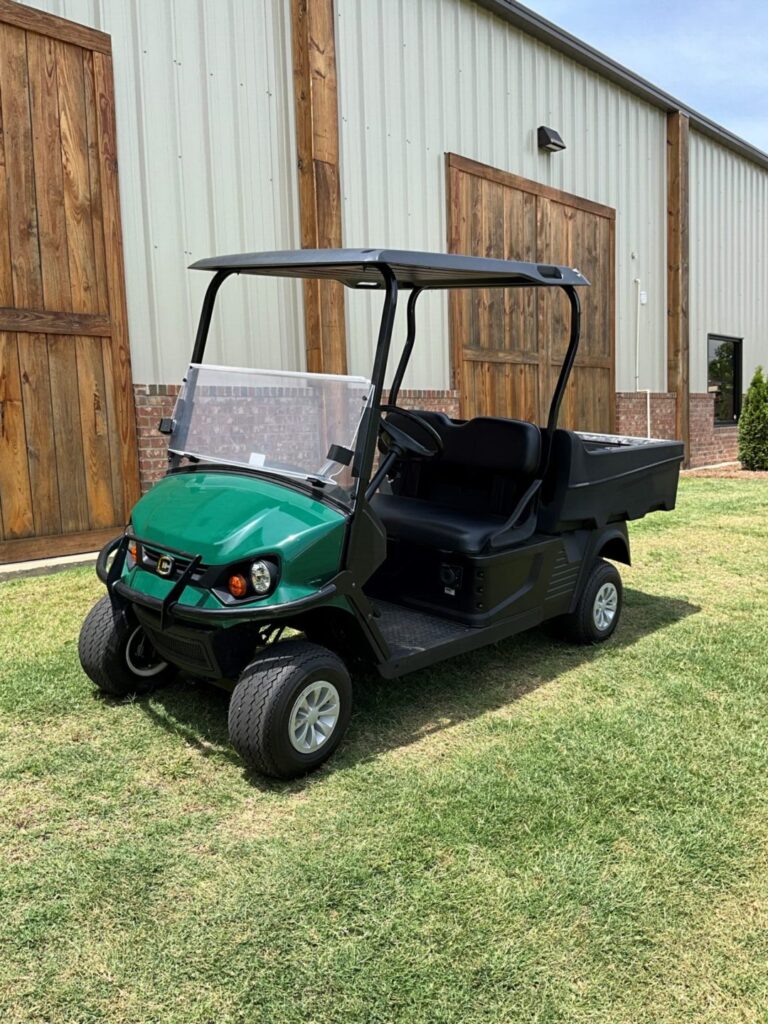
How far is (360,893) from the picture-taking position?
224cm

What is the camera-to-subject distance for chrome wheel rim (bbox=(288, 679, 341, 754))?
2.85 m

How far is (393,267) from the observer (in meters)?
3.28

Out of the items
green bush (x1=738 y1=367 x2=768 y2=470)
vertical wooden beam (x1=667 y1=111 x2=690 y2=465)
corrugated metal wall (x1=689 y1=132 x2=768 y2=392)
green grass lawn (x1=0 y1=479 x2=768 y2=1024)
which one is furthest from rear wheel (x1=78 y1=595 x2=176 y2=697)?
corrugated metal wall (x1=689 y1=132 x2=768 y2=392)

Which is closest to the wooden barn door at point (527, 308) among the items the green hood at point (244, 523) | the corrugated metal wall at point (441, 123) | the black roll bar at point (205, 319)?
the corrugated metal wall at point (441, 123)

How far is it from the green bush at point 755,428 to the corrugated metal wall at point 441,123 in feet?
7.21

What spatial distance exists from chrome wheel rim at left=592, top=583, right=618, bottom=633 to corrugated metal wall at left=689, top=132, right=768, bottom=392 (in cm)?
975

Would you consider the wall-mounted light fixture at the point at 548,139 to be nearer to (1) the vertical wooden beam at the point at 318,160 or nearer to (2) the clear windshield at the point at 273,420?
(1) the vertical wooden beam at the point at 318,160

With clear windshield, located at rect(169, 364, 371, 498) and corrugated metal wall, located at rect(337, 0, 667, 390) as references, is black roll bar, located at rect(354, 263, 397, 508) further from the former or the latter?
corrugated metal wall, located at rect(337, 0, 667, 390)

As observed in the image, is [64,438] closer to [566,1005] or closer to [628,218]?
[566,1005]

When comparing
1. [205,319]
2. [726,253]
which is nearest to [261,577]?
[205,319]

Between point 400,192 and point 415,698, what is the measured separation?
20.2ft

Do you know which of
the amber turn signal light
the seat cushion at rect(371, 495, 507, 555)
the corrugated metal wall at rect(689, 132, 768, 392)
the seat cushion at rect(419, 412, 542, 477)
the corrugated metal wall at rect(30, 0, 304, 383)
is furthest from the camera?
the corrugated metal wall at rect(689, 132, 768, 392)

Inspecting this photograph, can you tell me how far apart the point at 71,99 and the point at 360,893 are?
19.1 ft

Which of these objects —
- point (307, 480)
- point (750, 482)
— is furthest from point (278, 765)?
point (750, 482)
